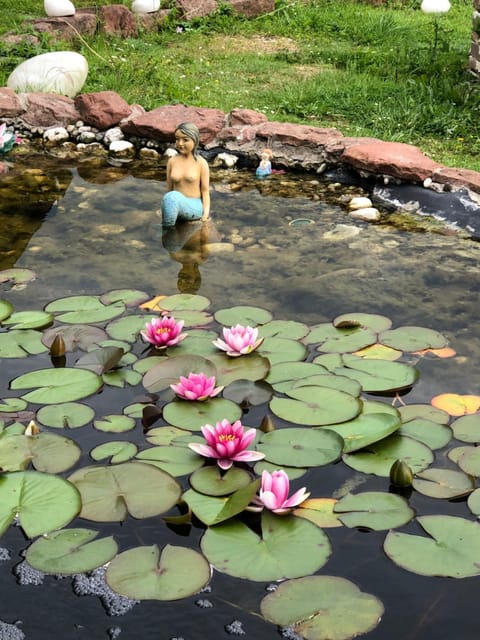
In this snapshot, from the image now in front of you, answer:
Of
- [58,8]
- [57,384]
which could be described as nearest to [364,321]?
[57,384]

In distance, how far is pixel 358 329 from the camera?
398 centimetres

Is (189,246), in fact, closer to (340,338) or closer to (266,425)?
(340,338)

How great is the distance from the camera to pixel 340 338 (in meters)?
3.91

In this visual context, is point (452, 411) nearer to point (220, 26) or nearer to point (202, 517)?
point (202, 517)

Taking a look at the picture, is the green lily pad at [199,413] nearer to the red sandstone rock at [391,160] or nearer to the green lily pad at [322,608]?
the green lily pad at [322,608]

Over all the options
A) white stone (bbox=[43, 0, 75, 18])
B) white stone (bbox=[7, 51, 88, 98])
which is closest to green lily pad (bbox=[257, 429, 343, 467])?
white stone (bbox=[7, 51, 88, 98])

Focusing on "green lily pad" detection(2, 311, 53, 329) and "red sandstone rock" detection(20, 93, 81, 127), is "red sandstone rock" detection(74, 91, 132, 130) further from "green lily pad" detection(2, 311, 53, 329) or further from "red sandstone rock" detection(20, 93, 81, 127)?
"green lily pad" detection(2, 311, 53, 329)

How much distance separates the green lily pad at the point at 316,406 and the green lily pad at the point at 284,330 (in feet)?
1.62

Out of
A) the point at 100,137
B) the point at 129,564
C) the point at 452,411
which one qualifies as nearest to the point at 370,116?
the point at 100,137

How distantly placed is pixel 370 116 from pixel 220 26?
3.86m

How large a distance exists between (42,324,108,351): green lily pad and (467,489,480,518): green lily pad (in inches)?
70.7

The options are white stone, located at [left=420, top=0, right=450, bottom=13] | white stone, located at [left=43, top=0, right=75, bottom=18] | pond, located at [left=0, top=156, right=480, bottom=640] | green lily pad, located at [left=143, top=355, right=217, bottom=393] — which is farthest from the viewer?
white stone, located at [left=420, top=0, right=450, bottom=13]

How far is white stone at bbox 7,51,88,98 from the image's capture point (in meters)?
7.30

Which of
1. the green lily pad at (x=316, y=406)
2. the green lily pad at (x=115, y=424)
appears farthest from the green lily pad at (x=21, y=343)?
the green lily pad at (x=316, y=406)
